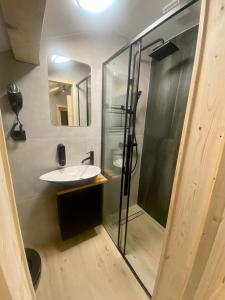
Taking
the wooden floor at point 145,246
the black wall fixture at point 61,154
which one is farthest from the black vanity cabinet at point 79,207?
the wooden floor at point 145,246

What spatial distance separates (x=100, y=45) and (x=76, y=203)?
1.75 metres

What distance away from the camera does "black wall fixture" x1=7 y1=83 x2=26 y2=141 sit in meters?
1.19

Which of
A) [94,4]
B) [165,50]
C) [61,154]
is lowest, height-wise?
[61,154]

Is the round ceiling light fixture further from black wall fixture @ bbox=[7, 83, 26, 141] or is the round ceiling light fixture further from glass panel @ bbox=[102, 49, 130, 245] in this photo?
black wall fixture @ bbox=[7, 83, 26, 141]

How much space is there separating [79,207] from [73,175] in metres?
0.35

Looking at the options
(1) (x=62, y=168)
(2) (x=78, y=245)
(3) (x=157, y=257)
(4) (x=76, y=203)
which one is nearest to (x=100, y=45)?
(1) (x=62, y=168)

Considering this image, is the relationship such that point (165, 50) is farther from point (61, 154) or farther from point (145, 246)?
point (145, 246)

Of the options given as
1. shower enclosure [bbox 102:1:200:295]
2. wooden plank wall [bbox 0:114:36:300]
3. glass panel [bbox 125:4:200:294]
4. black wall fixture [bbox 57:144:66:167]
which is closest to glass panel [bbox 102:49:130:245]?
shower enclosure [bbox 102:1:200:295]

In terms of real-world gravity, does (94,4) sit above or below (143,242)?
above

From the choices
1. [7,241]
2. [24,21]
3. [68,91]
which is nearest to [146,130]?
[68,91]

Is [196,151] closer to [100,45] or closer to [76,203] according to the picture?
[76,203]

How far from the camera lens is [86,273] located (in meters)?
1.40

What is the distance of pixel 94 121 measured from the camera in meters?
1.71

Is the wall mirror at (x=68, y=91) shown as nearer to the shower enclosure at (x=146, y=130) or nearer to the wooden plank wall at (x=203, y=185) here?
the shower enclosure at (x=146, y=130)
